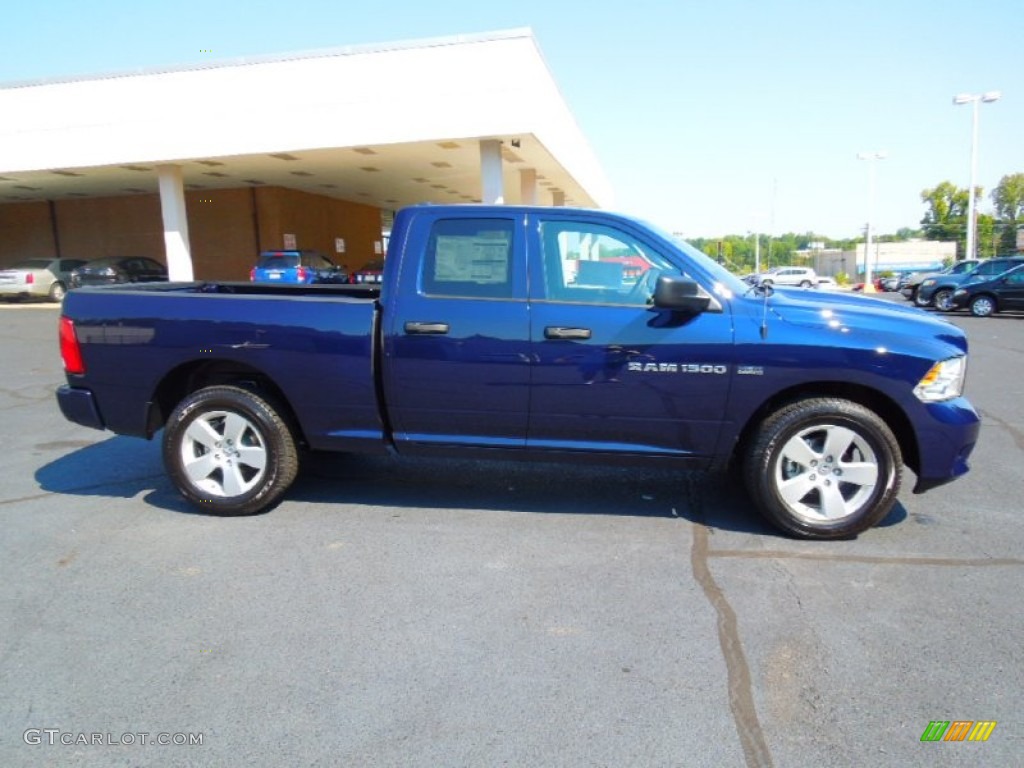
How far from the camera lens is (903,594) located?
134 inches

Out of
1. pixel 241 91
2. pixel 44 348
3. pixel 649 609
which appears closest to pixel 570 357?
pixel 649 609

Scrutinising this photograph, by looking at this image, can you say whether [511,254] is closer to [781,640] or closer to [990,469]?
[781,640]

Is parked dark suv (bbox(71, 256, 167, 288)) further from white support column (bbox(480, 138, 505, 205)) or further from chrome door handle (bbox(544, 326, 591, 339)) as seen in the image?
chrome door handle (bbox(544, 326, 591, 339))

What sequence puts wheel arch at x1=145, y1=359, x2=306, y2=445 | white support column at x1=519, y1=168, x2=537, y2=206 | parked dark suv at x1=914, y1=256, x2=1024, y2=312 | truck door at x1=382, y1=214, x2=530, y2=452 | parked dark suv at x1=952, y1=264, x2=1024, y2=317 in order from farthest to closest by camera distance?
1. white support column at x1=519, y1=168, x2=537, y2=206
2. parked dark suv at x1=914, y1=256, x2=1024, y2=312
3. parked dark suv at x1=952, y1=264, x2=1024, y2=317
4. wheel arch at x1=145, y1=359, x2=306, y2=445
5. truck door at x1=382, y1=214, x2=530, y2=452

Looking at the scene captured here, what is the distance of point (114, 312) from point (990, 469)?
662cm

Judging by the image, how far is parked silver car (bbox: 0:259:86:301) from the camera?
80.0 feet

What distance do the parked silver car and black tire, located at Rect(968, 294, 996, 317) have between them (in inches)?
1180

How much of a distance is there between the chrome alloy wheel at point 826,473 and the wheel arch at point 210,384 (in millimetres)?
3117

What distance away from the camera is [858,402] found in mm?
Result: 4082

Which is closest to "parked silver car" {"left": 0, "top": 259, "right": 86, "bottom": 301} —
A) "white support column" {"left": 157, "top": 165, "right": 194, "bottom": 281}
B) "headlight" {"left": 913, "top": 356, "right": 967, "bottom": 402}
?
"white support column" {"left": 157, "top": 165, "right": 194, "bottom": 281}

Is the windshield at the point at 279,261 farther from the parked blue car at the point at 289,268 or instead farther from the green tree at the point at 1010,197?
the green tree at the point at 1010,197

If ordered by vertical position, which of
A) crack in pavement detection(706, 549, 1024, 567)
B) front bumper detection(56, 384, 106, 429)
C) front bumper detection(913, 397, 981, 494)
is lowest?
crack in pavement detection(706, 549, 1024, 567)

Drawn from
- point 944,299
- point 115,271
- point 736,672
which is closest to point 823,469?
point 736,672

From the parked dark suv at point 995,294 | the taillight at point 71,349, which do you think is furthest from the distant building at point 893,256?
the taillight at point 71,349
